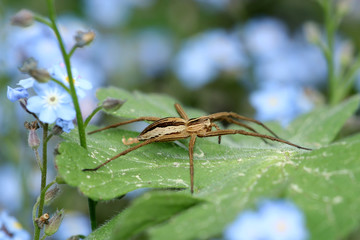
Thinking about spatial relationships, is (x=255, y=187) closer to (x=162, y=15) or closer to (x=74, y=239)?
(x=74, y=239)

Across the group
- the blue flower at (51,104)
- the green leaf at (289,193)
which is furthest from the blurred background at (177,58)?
the green leaf at (289,193)

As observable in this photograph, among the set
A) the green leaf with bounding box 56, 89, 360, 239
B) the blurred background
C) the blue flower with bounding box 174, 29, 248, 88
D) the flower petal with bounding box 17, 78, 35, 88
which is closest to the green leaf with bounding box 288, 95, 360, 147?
the green leaf with bounding box 56, 89, 360, 239

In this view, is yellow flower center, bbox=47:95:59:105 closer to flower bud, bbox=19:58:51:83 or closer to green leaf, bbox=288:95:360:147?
flower bud, bbox=19:58:51:83

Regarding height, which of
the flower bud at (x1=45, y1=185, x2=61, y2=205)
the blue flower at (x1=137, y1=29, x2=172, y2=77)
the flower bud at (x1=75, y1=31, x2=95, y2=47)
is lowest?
the flower bud at (x1=45, y1=185, x2=61, y2=205)

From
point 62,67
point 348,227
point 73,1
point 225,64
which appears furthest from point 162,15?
point 348,227

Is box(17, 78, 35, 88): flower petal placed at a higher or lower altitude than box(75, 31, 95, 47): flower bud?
lower

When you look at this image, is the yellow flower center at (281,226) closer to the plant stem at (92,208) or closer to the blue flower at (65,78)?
the plant stem at (92,208)
